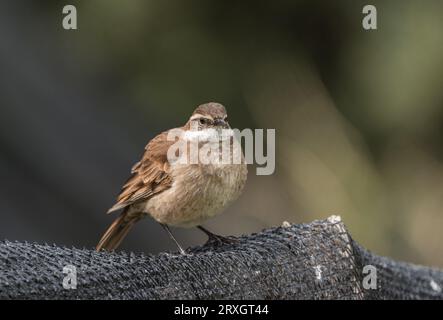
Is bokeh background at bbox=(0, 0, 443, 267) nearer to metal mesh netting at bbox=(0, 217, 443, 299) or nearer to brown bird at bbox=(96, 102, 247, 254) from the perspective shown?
brown bird at bbox=(96, 102, 247, 254)

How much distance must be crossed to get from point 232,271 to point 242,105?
5.24m

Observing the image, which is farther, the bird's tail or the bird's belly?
the bird's tail

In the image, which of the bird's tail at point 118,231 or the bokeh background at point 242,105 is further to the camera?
the bokeh background at point 242,105

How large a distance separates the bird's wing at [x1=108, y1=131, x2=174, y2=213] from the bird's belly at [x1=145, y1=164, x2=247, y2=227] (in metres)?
0.13

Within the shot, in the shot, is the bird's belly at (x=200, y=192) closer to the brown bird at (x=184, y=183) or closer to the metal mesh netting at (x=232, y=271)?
the brown bird at (x=184, y=183)

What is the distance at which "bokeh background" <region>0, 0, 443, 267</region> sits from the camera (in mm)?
7621

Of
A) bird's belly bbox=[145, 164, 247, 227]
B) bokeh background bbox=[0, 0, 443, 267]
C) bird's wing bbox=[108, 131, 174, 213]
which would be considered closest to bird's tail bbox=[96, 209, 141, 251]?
bird's wing bbox=[108, 131, 174, 213]

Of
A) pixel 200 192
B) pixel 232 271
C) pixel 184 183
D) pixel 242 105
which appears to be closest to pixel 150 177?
pixel 184 183

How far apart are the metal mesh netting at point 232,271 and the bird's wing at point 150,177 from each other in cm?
80

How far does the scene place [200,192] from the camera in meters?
4.61

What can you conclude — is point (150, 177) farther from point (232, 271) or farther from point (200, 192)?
point (232, 271)

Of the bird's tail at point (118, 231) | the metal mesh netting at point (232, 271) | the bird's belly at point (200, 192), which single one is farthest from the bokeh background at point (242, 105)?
the metal mesh netting at point (232, 271)

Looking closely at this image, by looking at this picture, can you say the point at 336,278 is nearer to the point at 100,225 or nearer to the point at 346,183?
the point at 346,183

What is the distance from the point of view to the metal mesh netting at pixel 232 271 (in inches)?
133
